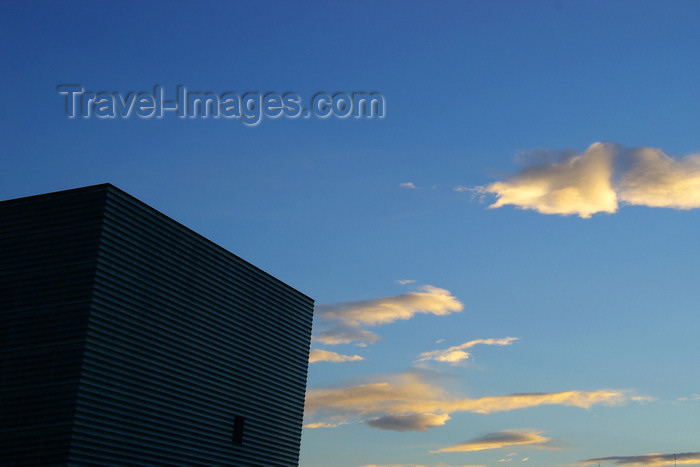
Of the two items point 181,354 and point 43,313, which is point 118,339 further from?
point 181,354

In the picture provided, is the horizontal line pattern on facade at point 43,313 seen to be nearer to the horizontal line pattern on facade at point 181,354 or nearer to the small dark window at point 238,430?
the horizontal line pattern on facade at point 181,354

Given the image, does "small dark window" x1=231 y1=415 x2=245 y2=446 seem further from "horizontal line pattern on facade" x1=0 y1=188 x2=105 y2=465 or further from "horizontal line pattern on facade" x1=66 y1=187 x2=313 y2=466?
"horizontal line pattern on facade" x1=0 y1=188 x2=105 y2=465

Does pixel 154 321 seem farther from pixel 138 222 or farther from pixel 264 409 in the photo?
pixel 264 409

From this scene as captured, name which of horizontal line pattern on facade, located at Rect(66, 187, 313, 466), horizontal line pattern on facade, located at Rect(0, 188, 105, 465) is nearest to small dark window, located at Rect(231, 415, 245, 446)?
horizontal line pattern on facade, located at Rect(66, 187, 313, 466)

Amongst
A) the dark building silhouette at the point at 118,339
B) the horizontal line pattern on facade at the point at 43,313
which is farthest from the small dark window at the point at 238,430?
the horizontal line pattern on facade at the point at 43,313

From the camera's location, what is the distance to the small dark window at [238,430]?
260 ft

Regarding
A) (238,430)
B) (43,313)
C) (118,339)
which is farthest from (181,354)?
(43,313)

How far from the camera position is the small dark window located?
79188mm

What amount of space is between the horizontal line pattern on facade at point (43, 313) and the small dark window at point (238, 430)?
23.9 meters

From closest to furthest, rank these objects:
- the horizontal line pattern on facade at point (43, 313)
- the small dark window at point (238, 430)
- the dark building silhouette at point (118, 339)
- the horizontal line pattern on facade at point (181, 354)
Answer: the horizontal line pattern on facade at point (43, 313) < the dark building silhouette at point (118, 339) < the horizontal line pattern on facade at point (181, 354) < the small dark window at point (238, 430)

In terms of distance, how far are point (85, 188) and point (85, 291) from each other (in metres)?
9.07

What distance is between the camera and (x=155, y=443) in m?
67.0

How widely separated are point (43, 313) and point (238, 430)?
2596 cm

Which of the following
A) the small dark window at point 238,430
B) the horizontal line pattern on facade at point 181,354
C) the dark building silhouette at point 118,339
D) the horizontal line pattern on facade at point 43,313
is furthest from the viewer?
the small dark window at point 238,430
